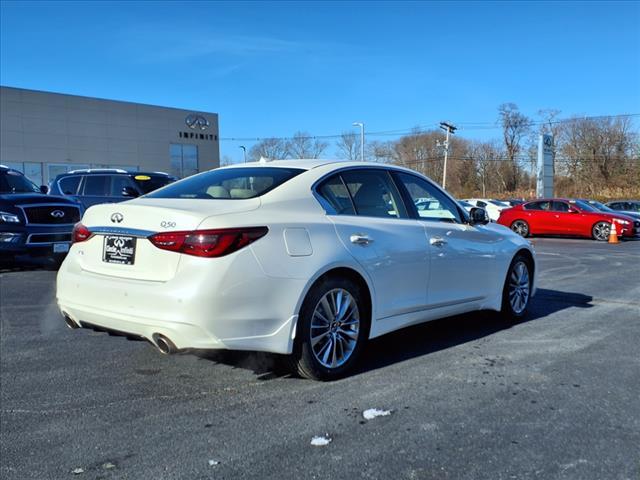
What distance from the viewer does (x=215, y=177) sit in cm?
467

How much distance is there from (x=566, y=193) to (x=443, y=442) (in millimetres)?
67628

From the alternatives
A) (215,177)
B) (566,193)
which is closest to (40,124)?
(215,177)

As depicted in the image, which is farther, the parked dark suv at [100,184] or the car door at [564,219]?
the car door at [564,219]

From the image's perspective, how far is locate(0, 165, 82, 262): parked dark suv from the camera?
901 cm

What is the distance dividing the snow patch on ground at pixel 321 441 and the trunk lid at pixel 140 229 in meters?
1.33

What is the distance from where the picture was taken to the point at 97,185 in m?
12.8

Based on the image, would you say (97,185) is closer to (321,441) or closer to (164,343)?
(164,343)

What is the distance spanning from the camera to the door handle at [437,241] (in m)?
4.86

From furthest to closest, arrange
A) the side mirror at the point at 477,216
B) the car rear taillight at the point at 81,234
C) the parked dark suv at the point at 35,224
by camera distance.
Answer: the parked dark suv at the point at 35,224, the side mirror at the point at 477,216, the car rear taillight at the point at 81,234

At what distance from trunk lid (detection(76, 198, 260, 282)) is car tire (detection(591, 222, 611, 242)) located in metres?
18.3

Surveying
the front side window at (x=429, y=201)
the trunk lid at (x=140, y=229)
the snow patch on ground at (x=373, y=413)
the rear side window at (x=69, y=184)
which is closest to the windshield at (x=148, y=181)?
the rear side window at (x=69, y=184)

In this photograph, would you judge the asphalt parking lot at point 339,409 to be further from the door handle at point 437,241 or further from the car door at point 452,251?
the door handle at point 437,241

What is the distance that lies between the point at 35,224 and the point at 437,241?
7.14 m

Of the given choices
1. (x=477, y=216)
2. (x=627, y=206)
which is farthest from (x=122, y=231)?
(x=627, y=206)
